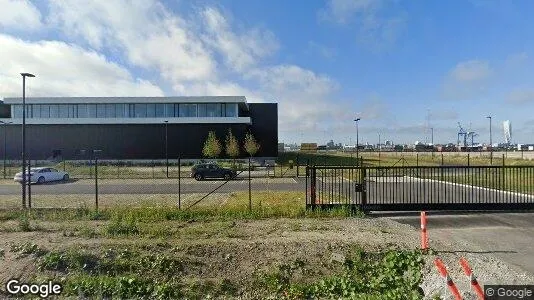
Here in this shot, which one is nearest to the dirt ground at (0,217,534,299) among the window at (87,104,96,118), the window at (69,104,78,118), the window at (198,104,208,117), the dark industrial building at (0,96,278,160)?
the dark industrial building at (0,96,278,160)

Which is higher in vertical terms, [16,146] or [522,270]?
[16,146]

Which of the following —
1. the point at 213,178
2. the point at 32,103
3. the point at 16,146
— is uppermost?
the point at 32,103

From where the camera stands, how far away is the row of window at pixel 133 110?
2063 inches

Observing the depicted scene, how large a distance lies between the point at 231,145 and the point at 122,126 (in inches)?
735

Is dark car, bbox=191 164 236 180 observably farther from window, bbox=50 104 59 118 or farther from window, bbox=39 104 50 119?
window, bbox=39 104 50 119

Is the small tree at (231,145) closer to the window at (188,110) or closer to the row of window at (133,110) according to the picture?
the row of window at (133,110)

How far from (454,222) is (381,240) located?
13.0 ft

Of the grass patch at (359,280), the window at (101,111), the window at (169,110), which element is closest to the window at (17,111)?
the window at (101,111)

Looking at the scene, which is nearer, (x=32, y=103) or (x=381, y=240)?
(x=381, y=240)

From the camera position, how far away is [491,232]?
896cm

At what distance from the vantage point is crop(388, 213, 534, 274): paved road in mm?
7191

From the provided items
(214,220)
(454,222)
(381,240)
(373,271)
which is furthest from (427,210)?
(214,220)

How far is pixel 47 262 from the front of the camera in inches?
245

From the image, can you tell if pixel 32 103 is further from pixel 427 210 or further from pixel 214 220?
pixel 427 210
